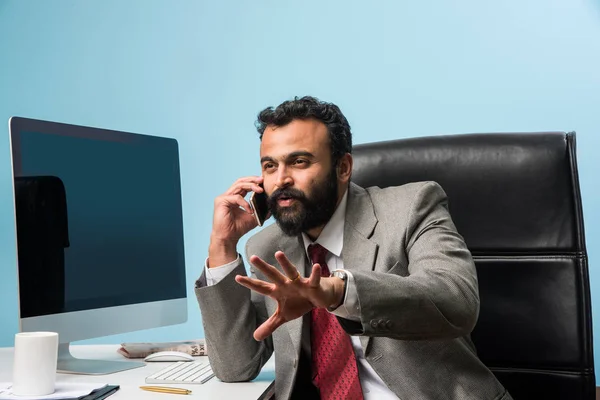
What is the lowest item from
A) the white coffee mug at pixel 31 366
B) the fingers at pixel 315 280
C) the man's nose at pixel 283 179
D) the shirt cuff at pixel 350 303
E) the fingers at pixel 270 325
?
the white coffee mug at pixel 31 366

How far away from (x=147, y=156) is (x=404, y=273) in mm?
754

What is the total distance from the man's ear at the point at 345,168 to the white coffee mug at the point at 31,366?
81 centimetres

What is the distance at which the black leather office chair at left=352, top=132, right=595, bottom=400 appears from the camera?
1.66 m

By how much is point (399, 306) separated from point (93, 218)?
83 centimetres

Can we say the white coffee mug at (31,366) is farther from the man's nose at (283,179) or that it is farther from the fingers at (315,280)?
A: the man's nose at (283,179)

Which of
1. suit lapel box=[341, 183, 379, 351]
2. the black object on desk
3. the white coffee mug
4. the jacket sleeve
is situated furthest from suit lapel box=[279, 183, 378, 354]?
the white coffee mug

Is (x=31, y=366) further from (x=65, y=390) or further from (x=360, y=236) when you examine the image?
(x=360, y=236)

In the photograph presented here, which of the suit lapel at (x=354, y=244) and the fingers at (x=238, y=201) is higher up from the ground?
the fingers at (x=238, y=201)

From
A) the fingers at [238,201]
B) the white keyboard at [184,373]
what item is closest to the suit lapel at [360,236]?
the fingers at [238,201]

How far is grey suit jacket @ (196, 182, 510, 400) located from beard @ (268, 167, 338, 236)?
54mm

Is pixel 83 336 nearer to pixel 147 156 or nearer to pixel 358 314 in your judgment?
pixel 147 156

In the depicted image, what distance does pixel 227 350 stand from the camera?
5.21ft

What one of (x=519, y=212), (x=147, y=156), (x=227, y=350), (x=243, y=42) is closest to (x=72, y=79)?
(x=243, y=42)

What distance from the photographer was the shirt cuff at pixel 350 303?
119 cm
